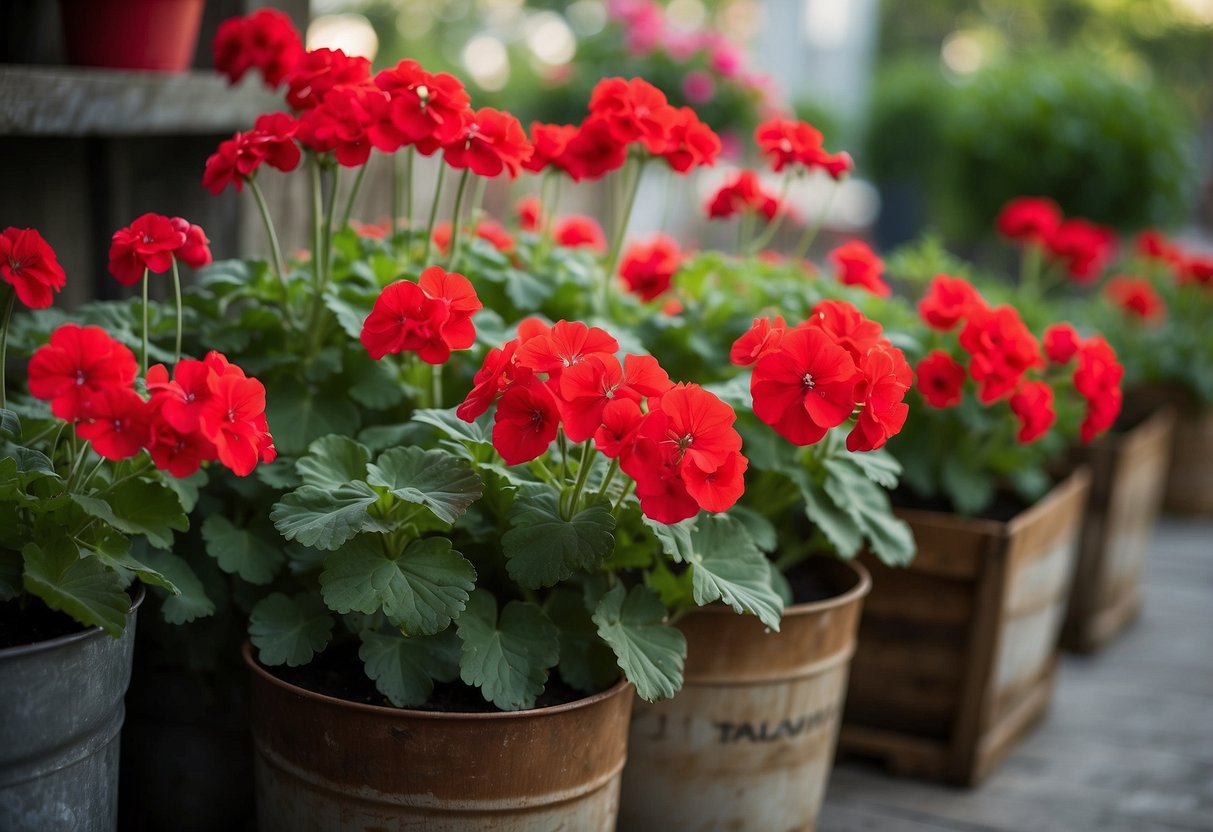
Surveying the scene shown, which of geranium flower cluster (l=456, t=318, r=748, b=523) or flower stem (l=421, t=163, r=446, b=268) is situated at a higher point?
flower stem (l=421, t=163, r=446, b=268)

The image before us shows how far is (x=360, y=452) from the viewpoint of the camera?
1.30 meters

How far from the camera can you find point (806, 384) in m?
1.14

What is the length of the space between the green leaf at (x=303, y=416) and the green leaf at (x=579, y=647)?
32 centimetres

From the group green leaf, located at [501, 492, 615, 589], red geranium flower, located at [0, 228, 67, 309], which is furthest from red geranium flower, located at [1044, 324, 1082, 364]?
red geranium flower, located at [0, 228, 67, 309]

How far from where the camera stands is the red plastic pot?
1.83 metres

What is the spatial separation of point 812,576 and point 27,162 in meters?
1.28

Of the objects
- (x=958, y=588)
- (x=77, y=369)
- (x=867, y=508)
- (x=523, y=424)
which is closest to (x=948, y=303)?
→ (x=867, y=508)

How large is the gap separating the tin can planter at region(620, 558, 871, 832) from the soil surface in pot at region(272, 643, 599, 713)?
225 mm

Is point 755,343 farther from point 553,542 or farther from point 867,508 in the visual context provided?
point 867,508

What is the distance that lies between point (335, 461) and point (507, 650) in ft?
0.90

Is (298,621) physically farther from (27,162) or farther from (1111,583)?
(1111,583)

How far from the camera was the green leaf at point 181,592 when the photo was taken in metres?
1.23

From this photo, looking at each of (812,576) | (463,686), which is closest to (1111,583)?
(812,576)

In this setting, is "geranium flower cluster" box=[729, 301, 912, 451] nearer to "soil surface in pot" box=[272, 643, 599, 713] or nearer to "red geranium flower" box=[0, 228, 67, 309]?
"soil surface in pot" box=[272, 643, 599, 713]
